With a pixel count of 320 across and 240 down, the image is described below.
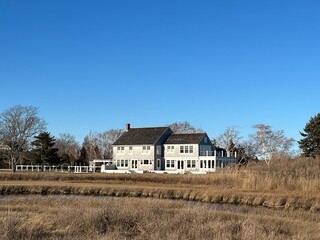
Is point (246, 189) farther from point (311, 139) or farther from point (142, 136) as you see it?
point (142, 136)

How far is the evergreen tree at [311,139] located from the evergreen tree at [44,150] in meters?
42.6

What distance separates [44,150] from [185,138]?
2514cm

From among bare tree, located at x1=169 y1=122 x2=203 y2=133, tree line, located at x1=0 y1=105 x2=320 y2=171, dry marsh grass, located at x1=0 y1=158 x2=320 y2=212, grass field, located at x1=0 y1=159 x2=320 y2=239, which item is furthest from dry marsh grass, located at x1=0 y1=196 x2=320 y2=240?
bare tree, located at x1=169 y1=122 x2=203 y2=133

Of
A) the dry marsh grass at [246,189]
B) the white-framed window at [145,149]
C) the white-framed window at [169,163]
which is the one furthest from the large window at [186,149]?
the dry marsh grass at [246,189]

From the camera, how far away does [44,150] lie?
243 feet

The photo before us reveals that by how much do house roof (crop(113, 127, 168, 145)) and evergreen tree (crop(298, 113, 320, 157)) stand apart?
2422cm

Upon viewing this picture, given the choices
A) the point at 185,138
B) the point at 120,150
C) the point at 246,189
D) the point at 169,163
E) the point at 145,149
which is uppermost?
the point at 185,138

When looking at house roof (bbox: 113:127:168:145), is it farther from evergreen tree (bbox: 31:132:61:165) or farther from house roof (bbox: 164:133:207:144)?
evergreen tree (bbox: 31:132:61:165)

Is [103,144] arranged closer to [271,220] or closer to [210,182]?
[210,182]

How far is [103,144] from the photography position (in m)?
121

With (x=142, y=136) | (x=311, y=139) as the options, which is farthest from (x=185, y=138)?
(x=311, y=139)

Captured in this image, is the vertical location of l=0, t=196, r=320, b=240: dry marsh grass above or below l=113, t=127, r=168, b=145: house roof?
below

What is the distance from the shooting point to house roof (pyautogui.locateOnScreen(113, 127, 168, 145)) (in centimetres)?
7450

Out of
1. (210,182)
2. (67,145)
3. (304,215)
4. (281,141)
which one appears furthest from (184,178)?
(67,145)
